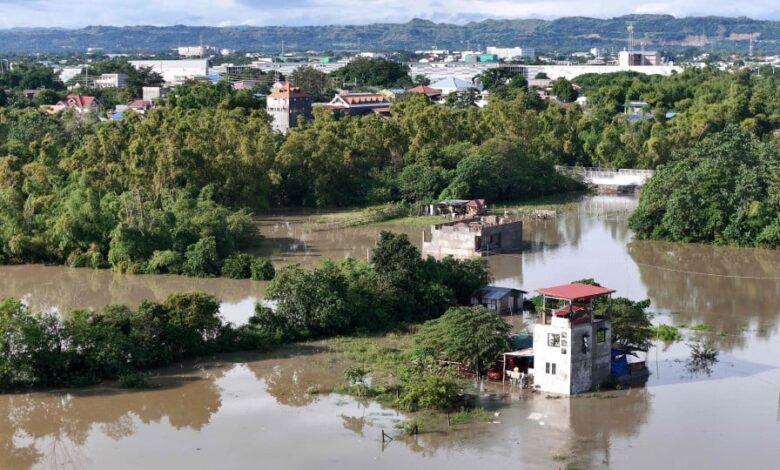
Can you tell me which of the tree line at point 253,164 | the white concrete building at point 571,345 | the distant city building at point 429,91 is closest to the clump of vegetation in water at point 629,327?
the white concrete building at point 571,345

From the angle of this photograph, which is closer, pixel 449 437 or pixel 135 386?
pixel 449 437

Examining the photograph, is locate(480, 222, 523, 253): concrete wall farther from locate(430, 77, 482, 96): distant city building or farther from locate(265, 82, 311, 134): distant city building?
locate(430, 77, 482, 96): distant city building

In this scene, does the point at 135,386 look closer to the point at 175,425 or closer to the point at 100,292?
→ the point at 175,425

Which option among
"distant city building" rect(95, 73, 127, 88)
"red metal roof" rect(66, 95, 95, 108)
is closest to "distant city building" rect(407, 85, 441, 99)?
"red metal roof" rect(66, 95, 95, 108)

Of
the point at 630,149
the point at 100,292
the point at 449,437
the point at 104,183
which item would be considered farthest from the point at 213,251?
the point at 630,149

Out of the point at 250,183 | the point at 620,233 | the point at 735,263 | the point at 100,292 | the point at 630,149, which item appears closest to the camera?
the point at 100,292

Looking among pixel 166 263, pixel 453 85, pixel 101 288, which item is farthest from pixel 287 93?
pixel 101 288

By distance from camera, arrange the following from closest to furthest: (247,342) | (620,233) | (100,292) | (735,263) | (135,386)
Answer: (135,386), (247,342), (100,292), (735,263), (620,233)
